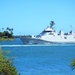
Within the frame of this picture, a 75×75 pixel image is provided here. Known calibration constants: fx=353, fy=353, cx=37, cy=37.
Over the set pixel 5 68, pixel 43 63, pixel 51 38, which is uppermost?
pixel 51 38

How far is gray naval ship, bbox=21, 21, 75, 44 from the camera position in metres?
118

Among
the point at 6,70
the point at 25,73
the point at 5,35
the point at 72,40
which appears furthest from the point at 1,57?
the point at 5,35

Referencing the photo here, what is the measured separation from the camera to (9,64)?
11.8 metres

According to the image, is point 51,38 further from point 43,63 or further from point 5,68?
point 5,68

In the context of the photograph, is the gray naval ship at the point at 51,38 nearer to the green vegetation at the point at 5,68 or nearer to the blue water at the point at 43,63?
the blue water at the point at 43,63

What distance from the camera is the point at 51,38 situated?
120250 millimetres

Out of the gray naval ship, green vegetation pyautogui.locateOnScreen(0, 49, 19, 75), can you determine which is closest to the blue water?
green vegetation pyautogui.locateOnScreen(0, 49, 19, 75)

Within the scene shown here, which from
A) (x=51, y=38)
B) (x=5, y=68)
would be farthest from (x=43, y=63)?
(x=51, y=38)

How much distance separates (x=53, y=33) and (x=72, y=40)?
Result: 887 centimetres

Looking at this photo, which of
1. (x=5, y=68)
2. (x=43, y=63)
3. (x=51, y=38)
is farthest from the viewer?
(x=51, y=38)

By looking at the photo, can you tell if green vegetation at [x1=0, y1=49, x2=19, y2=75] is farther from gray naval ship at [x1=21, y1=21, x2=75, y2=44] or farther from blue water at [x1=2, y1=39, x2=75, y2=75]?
gray naval ship at [x1=21, y1=21, x2=75, y2=44]

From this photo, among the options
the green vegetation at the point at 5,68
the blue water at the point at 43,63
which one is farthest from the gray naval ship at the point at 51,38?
the green vegetation at the point at 5,68

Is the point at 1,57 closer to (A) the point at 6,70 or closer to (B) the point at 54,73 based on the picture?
(A) the point at 6,70

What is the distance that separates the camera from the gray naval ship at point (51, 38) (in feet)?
388
